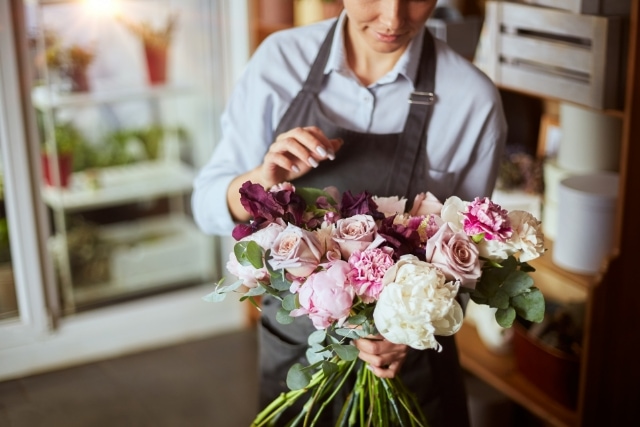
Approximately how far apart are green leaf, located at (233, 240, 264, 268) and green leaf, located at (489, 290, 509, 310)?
329 mm

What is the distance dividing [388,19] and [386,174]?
0.27 meters

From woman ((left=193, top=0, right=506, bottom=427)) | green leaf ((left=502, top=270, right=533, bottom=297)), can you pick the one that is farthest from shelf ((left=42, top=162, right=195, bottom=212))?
green leaf ((left=502, top=270, right=533, bottom=297))

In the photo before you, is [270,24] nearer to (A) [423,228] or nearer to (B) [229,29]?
(B) [229,29]

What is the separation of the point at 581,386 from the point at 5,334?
6.56 feet

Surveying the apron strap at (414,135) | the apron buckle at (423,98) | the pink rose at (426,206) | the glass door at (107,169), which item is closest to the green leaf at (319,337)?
the pink rose at (426,206)

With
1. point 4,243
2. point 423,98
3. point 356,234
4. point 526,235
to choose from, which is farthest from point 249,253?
point 4,243

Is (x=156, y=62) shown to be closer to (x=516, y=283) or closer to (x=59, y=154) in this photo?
(x=59, y=154)

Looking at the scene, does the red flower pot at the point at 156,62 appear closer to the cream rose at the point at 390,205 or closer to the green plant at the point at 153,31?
the green plant at the point at 153,31

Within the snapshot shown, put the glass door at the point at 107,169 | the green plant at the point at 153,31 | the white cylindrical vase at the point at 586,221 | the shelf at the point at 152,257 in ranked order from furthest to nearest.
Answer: the shelf at the point at 152,257 < the green plant at the point at 153,31 < the glass door at the point at 107,169 < the white cylindrical vase at the point at 586,221

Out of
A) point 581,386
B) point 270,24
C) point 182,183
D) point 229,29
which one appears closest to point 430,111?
point 581,386

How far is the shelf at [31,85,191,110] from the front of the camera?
3.06 metres

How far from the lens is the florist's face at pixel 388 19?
1374 millimetres

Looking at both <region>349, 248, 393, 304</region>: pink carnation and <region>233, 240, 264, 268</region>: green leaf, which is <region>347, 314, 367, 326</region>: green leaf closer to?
<region>349, 248, 393, 304</region>: pink carnation

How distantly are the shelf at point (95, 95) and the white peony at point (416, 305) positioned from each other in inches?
83.5
